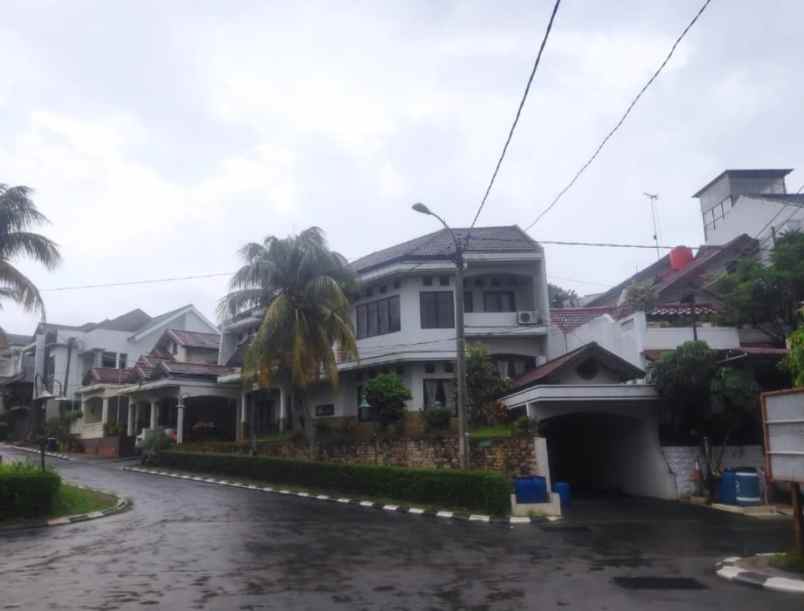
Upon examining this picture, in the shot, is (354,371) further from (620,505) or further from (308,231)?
(620,505)

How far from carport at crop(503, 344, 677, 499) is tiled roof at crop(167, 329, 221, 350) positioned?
2527 centimetres

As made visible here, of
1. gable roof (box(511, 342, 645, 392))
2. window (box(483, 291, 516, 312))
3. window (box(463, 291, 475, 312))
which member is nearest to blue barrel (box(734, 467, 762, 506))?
gable roof (box(511, 342, 645, 392))

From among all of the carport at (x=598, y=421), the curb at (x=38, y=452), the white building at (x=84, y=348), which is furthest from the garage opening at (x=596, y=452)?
the white building at (x=84, y=348)

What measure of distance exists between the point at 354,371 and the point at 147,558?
19.5 meters

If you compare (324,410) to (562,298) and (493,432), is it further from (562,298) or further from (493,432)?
(562,298)

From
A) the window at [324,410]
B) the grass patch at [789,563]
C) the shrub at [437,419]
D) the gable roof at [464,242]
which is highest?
the gable roof at [464,242]

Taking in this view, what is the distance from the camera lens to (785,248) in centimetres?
2450

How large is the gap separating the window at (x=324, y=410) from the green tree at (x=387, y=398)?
5.88m

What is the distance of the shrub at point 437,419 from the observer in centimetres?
2475

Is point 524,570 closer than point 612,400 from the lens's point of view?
Yes

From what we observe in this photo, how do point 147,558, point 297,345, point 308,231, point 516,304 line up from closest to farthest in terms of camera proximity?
point 147,558 < point 297,345 < point 308,231 < point 516,304

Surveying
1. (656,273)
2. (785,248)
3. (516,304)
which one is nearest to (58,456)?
(516,304)

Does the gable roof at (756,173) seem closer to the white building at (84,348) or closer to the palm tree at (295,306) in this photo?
the palm tree at (295,306)

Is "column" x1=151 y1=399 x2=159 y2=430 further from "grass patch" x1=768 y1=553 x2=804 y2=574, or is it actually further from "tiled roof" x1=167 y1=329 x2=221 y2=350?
"grass patch" x1=768 y1=553 x2=804 y2=574
